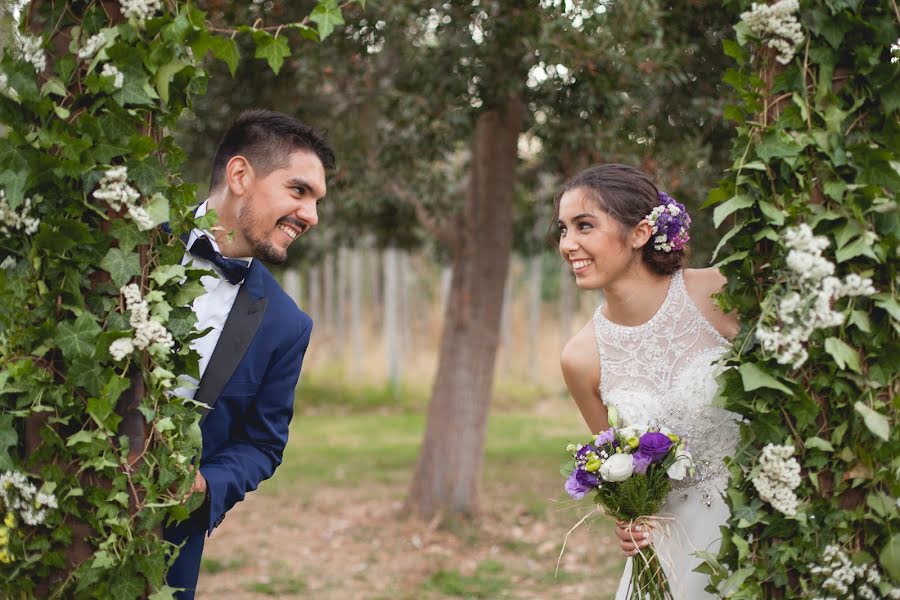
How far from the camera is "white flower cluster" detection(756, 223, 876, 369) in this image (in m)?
2.20

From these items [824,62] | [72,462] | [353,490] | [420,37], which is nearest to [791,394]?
[824,62]

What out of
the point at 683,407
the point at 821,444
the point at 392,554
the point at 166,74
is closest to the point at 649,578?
the point at 683,407

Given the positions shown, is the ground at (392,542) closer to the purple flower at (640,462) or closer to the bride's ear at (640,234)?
the bride's ear at (640,234)

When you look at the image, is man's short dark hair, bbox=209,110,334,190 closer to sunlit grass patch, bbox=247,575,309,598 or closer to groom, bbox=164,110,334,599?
groom, bbox=164,110,334,599

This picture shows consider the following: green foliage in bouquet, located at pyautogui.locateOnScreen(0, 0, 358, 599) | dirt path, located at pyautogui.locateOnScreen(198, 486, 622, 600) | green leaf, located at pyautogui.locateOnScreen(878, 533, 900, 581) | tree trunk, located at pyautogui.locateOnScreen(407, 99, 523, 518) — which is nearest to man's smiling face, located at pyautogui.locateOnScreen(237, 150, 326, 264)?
green foliage in bouquet, located at pyautogui.locateOnScreen(0, 0, 358, 599)

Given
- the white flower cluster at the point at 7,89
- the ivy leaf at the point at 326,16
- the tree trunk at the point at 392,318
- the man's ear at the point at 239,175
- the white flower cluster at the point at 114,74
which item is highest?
the tree trunk at the point at 392,318

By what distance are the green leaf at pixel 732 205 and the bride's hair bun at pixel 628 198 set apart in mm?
991

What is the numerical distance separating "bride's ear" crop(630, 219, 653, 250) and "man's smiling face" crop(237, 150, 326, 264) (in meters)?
1.14

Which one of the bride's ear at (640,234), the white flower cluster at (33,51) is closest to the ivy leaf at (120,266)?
the white flower cluster at (33,51)

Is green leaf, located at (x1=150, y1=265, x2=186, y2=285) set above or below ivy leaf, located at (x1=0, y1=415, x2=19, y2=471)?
above

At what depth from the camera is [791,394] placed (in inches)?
88.4

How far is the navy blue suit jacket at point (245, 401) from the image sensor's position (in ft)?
9.19

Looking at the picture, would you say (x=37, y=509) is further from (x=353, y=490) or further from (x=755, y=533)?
(x=353, y=490)

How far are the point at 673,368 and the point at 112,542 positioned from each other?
201 centimetres
